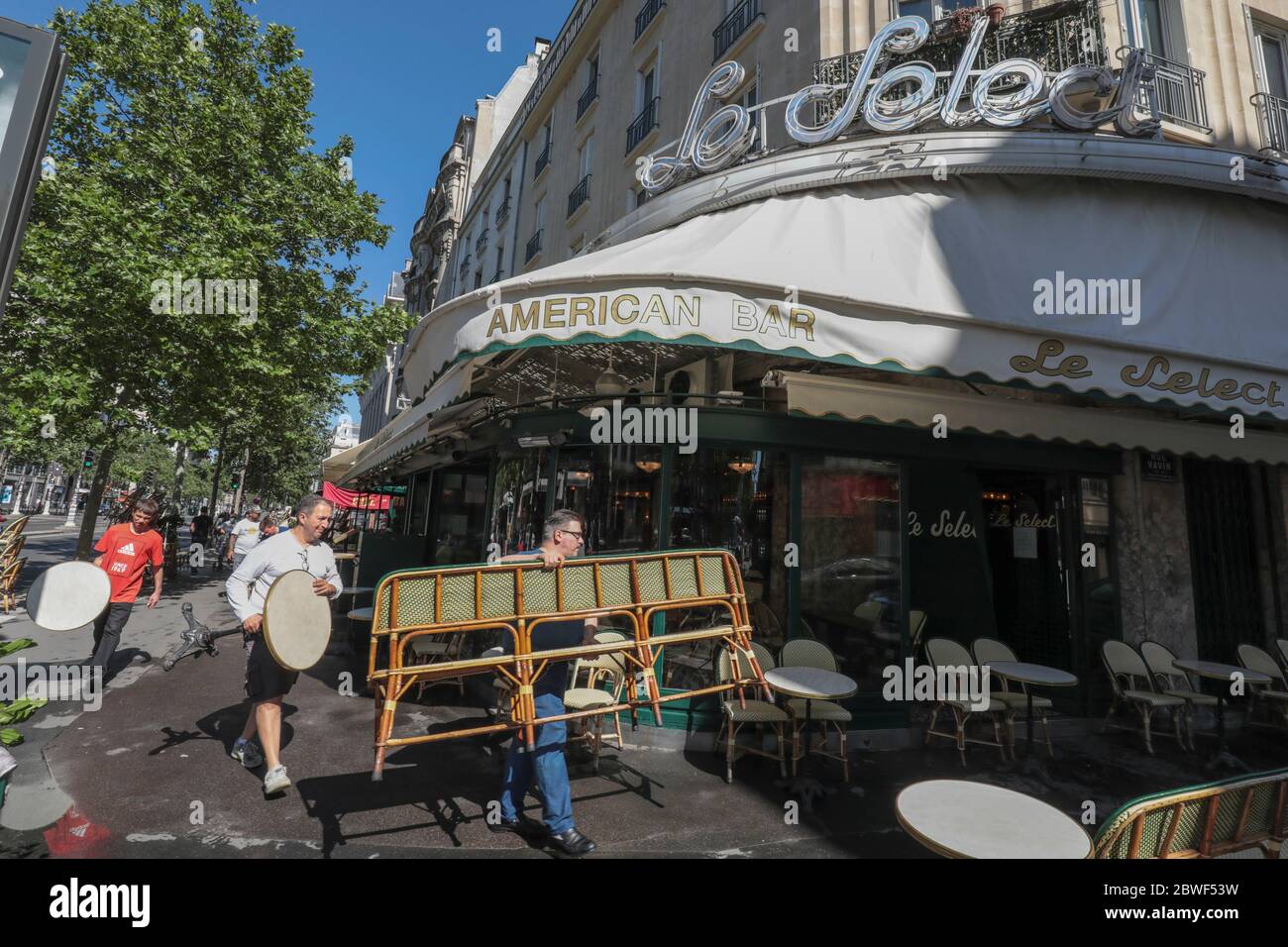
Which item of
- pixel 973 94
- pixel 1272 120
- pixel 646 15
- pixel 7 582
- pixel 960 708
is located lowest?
pixel 960 708

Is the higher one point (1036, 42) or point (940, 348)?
point (1036, 42)

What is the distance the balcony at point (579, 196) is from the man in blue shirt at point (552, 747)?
1380 cm

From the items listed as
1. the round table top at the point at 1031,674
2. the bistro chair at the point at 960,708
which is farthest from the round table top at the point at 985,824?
the round table top at the point at 1031,674

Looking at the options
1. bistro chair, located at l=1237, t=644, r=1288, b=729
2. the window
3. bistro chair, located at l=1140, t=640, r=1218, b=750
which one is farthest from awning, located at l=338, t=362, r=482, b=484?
the window

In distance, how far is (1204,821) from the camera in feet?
7.27

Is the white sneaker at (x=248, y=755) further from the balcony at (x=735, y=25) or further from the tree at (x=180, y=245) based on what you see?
the balcony at (x=735, y=25)

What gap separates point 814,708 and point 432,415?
4.90m

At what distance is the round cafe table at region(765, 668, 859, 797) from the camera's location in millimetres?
4230

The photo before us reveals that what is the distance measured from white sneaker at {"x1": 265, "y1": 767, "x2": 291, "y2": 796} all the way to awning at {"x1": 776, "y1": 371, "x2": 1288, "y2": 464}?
488cm

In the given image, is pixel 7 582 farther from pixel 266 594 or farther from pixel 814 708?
pixel 814 708

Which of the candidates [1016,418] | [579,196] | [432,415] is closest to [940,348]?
[1016,418]

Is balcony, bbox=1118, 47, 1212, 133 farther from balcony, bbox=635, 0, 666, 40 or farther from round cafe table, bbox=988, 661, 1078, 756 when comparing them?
balcony, bbox=635, 0, 666, 40

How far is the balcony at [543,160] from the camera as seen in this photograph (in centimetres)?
1838
